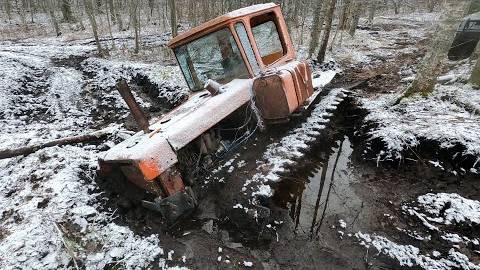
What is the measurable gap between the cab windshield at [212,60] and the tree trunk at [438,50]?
11.1 ft

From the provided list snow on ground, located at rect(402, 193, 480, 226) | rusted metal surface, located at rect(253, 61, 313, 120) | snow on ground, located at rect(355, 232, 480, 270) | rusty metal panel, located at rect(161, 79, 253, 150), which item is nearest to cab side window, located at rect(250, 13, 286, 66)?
rusted metal surface, located at rect(253, 61, 313, 120)

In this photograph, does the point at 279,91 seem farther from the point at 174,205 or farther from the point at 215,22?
the point at 174,205

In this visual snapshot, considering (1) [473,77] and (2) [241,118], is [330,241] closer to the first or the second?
(2) [241,118]

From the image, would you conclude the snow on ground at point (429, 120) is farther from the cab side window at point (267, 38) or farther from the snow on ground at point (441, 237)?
the cab side window at point (267, 38)

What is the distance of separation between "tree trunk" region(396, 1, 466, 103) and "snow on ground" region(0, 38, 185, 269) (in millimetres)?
5208

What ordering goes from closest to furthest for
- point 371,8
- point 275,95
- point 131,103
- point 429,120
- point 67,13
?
1. point 131,103
2. point 275,95
3. point 429,120
4. point 371,8
5. point 67,13

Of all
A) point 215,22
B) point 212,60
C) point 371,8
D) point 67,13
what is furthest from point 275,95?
point 67,13

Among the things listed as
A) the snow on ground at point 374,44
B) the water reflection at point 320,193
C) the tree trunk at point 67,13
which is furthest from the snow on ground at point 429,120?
the tree trunk at point 67,13

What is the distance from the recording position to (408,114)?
18.9ft

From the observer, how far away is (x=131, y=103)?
371cm

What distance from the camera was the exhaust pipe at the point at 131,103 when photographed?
353 cm

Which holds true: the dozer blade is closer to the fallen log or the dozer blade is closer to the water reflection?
the water reflection

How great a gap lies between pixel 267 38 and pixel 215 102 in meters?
1.80

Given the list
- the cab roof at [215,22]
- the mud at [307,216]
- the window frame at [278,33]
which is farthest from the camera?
the window frame at [278,33]
